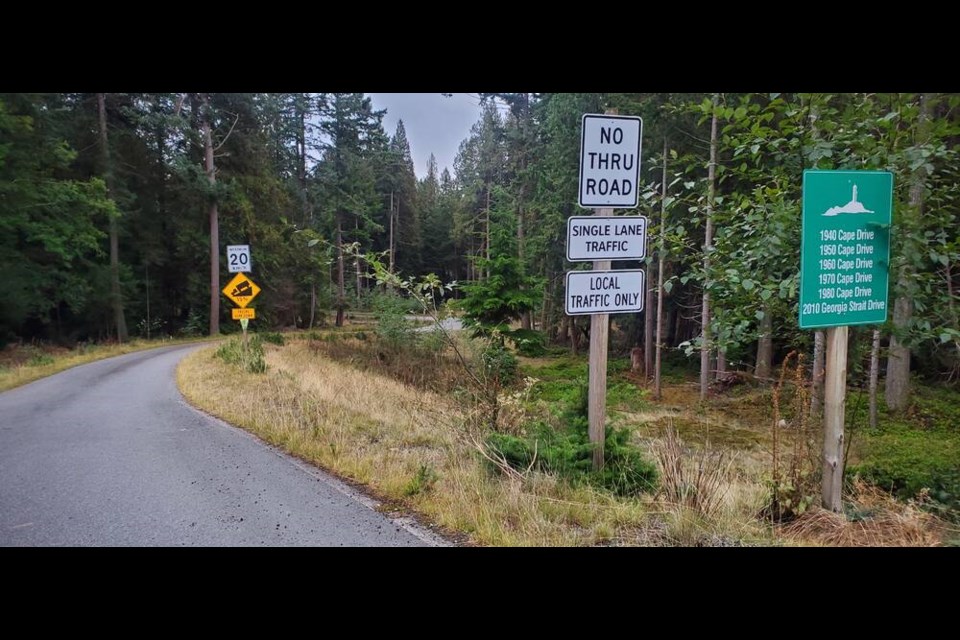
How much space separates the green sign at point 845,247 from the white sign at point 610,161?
3.77 feet

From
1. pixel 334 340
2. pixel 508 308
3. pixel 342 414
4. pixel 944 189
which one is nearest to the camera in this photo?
pixel 944 189

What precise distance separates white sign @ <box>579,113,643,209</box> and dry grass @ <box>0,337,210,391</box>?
44.8 ft

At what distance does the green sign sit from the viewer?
3.31 meters

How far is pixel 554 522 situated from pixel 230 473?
345cm

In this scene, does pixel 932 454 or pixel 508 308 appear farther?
pixel 508 308

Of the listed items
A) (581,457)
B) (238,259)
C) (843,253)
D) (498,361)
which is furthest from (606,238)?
(238,259)

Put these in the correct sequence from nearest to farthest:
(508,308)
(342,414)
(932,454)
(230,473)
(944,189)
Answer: (944,189), (230,473), (342,414), (932,454), (508,308)

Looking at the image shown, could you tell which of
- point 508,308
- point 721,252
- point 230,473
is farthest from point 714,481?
point 508,308

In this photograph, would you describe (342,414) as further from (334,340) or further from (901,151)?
(334,340)

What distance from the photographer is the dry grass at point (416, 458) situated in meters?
3.48

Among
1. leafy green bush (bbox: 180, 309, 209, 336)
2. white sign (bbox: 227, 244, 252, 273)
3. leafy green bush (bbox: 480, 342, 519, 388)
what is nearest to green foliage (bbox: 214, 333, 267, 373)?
white sign (bbox: 227, 244, 252, 273)

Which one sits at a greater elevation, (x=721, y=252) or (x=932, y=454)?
(x=721, y=252)

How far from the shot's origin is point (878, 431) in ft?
37.1

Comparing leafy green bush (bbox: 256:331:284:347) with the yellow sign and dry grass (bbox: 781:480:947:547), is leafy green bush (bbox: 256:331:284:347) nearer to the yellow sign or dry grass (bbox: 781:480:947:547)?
the yellow sign
